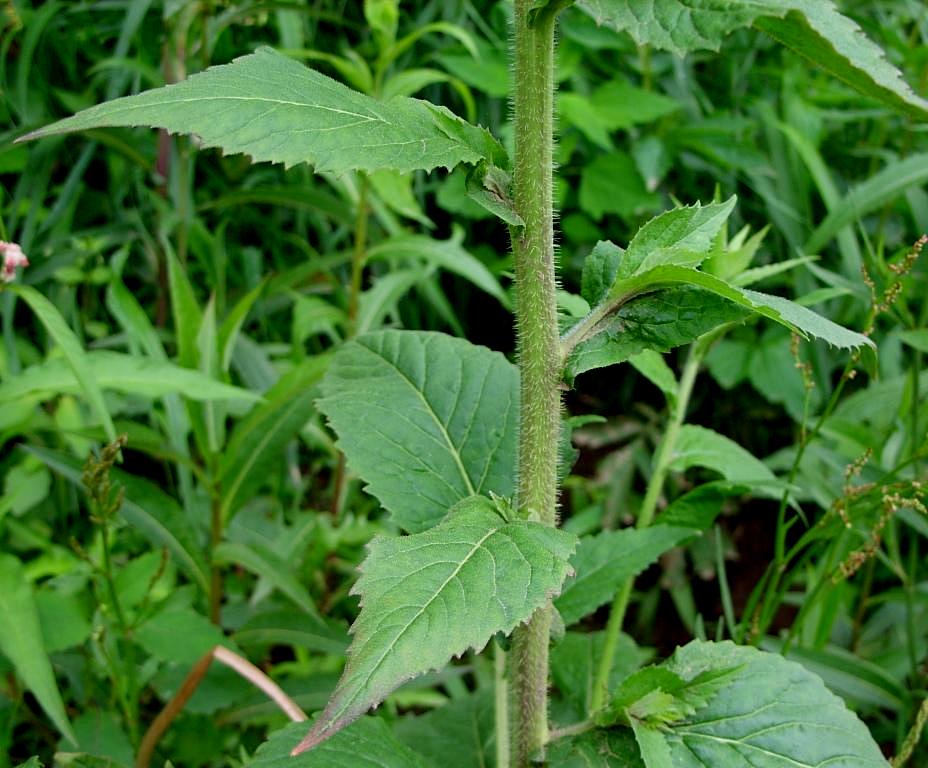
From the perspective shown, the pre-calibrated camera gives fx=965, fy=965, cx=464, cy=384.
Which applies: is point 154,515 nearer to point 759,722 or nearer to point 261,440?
point 261,440

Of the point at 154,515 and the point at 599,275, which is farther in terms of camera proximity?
the point at 154,515

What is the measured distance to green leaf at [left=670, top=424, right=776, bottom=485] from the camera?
130cm

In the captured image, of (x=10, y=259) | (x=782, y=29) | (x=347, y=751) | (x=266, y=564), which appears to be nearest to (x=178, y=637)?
(x=266, y=564)

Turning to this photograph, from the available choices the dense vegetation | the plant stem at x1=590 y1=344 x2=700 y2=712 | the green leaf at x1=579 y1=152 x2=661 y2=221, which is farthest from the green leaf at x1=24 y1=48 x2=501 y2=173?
the green leaf at x1=579 y1=152 x2=661 y2=221

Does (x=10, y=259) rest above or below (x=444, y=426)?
above

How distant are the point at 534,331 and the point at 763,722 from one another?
0.44 m

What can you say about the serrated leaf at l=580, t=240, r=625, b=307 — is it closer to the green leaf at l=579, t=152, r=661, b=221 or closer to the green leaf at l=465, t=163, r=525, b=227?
the green leaf at l=465, t=163, r=525, b=227

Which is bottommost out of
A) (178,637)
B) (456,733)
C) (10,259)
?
(456,733)

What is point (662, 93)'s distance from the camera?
2814mm

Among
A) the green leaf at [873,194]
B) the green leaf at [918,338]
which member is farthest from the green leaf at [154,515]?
the green leaf at [873,194]

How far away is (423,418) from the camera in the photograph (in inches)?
44.2

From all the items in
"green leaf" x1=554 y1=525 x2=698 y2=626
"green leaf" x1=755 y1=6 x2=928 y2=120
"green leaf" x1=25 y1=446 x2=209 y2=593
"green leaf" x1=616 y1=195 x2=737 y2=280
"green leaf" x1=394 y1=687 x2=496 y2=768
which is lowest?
"green leaf" x1=394 y1=687 x2=496 y2=768

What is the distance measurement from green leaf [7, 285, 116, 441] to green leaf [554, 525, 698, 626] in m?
0.65

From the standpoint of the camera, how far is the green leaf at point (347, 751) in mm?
905
